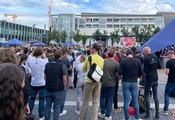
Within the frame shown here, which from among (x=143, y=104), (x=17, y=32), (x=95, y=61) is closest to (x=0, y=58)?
(x=95, y=61)

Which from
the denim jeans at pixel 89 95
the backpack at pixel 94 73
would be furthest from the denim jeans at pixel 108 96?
the backpack at pixel 94 73

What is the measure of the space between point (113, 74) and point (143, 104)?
1664 millimetres

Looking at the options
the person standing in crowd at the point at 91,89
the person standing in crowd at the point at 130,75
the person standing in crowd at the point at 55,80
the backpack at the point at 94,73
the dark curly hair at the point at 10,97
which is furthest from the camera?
the person standing in crowd at the point at 130,75

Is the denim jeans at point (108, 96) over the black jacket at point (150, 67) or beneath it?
beneath

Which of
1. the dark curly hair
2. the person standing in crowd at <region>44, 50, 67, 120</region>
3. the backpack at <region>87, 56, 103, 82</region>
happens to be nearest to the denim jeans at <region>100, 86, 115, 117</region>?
the backpack at <region>87, 56, 103, 82</region>

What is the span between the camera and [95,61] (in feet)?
18.9

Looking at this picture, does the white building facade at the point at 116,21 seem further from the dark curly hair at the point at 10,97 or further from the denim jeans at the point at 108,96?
the dark curly hair at the point at 10,97

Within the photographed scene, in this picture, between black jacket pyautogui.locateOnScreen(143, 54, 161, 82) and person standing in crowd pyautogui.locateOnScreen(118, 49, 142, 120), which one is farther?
black jacket pyautogui.locateOnScreen(143, 54, 161, 82)

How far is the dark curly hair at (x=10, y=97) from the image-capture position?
1538mm

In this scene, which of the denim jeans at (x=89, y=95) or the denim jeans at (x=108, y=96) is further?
the denim jeans at (x=108, y=96)

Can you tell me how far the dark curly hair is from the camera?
154 centimetres

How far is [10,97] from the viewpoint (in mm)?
1551

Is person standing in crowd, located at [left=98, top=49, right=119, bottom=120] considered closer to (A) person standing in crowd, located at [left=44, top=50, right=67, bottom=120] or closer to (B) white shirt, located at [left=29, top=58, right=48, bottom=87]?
(A) person standing in crowd, located at [left=44, top=50, right=67, bottom=120]

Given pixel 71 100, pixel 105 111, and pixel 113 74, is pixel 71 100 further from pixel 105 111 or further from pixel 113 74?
pixel 113 74
